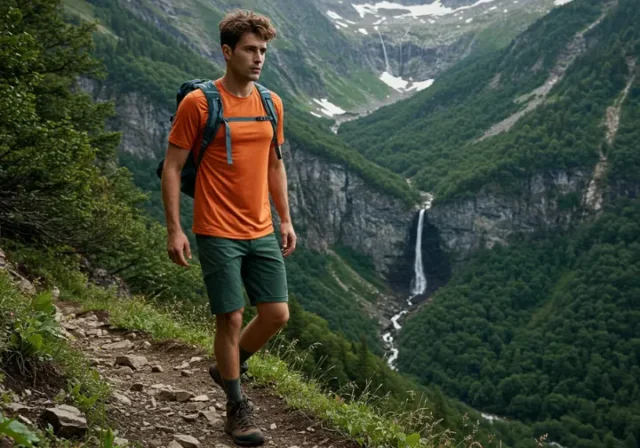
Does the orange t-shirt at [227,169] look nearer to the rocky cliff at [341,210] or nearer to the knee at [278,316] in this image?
the knee at [278,316]

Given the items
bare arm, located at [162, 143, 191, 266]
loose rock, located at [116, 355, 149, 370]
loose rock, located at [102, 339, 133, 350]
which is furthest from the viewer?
loose rock, located at [102, 339, 133, 350]

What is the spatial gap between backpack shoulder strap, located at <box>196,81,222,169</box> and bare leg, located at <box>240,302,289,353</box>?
134 cm

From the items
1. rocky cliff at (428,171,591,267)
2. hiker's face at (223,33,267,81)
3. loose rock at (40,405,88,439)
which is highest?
hiker's face at (223,33,267,81)

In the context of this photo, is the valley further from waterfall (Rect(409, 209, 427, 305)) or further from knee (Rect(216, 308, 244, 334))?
knee (Rect(216, 308, 244, 334))

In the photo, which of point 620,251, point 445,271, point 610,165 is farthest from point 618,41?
point 445,271

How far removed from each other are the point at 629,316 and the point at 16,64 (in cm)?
13180

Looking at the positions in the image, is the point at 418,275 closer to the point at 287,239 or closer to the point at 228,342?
the point at 287,239

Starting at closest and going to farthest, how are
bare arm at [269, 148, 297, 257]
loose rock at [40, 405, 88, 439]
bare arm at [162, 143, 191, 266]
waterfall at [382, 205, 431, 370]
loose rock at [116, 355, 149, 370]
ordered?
1. loose rock at [40, 405, 88, 439]
2. bare arm at [162, 143, 191, 266]
3. bare arm at [269, 148, 297, 257]
4. loose rock at [116, 355, 149, 370]
5. waterfall at [382, 205, 431, 370]

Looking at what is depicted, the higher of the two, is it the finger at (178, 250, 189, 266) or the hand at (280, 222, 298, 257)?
the hand at (280, 222, 298, 257)

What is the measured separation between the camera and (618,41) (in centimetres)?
18688

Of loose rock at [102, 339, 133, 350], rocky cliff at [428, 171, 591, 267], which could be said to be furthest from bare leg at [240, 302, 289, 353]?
rocky cliff at [428, 171, 591, 267]

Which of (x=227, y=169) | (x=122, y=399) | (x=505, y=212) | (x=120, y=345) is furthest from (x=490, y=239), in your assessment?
(x=227, y=169)

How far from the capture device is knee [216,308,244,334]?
4.57 m

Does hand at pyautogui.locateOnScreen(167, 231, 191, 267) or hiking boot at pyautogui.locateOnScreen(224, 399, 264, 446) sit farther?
hiking boot at pyautogui.locateOnScreen(224, 399, 264, 446)
